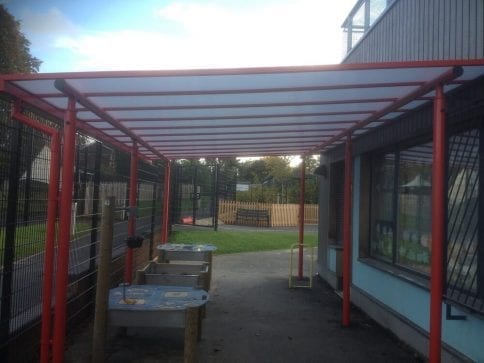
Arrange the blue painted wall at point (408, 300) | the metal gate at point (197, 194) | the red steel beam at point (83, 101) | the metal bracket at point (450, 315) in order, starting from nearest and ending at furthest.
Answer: the red steel beam at point (83, 101) < the blue painted wall at point (408, 300) < the metal bracket at point (450, 315) < the metal gate at point (197, 194)

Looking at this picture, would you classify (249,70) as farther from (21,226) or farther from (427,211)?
(427,211)

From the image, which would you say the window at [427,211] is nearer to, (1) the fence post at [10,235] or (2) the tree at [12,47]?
(1) the fence post at [10,235]

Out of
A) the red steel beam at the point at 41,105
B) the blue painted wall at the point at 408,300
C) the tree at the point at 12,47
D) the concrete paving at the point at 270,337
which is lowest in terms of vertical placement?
the concrete paving at the point at 270,337

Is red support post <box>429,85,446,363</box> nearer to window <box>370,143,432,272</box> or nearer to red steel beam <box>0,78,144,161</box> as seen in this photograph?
→ window <box>370,143,432,272</box>

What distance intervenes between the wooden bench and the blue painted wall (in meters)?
18.8

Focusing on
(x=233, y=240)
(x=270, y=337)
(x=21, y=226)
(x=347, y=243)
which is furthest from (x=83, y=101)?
(x=233, y=240)

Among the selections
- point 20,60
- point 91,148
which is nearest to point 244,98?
point 91,148

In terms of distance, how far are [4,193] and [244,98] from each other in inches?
91.7

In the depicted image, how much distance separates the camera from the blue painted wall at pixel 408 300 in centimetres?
427

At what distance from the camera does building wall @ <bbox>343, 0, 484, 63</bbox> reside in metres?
4.43

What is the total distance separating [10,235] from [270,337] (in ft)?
11.2

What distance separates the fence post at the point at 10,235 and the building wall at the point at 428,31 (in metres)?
4.29

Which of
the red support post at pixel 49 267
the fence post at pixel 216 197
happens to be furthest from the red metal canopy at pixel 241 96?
the fence post at pixel 216 197

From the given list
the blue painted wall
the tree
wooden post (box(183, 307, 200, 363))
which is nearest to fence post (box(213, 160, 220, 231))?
the blue painted wall
